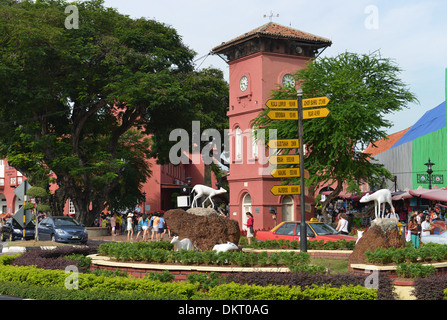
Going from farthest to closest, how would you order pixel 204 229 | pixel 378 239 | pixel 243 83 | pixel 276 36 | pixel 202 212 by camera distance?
1. pixel 243 83
2. pixel 276 36
3. pixel 202 212
4. pixel 204 229
5. pixel 378 239

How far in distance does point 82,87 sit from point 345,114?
1822 cm

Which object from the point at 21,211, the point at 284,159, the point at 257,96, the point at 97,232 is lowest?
the point at 97,232

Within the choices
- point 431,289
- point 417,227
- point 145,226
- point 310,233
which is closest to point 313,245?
point 310,233

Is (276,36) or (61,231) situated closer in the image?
(61,231)

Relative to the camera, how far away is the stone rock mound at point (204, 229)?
661 inches

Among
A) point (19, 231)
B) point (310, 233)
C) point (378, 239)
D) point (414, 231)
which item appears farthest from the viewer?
point (19, 231)

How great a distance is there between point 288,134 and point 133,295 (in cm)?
2319

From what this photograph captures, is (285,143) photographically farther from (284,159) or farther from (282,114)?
(282,114)

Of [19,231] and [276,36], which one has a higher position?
[276,36]

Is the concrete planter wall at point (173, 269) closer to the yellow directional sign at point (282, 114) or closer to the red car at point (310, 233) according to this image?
the yellow directional sign at point (282, 114)

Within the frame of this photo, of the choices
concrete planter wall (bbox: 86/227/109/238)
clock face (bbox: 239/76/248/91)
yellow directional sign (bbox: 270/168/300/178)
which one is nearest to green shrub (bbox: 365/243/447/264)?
yellow directional sign (bbox: 270/168/300/178)

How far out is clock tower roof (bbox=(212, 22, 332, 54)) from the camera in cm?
3891

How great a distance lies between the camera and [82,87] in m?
40.1

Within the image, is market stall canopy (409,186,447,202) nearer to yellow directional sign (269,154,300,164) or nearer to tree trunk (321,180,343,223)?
tree trunk (321,180,343,223)
